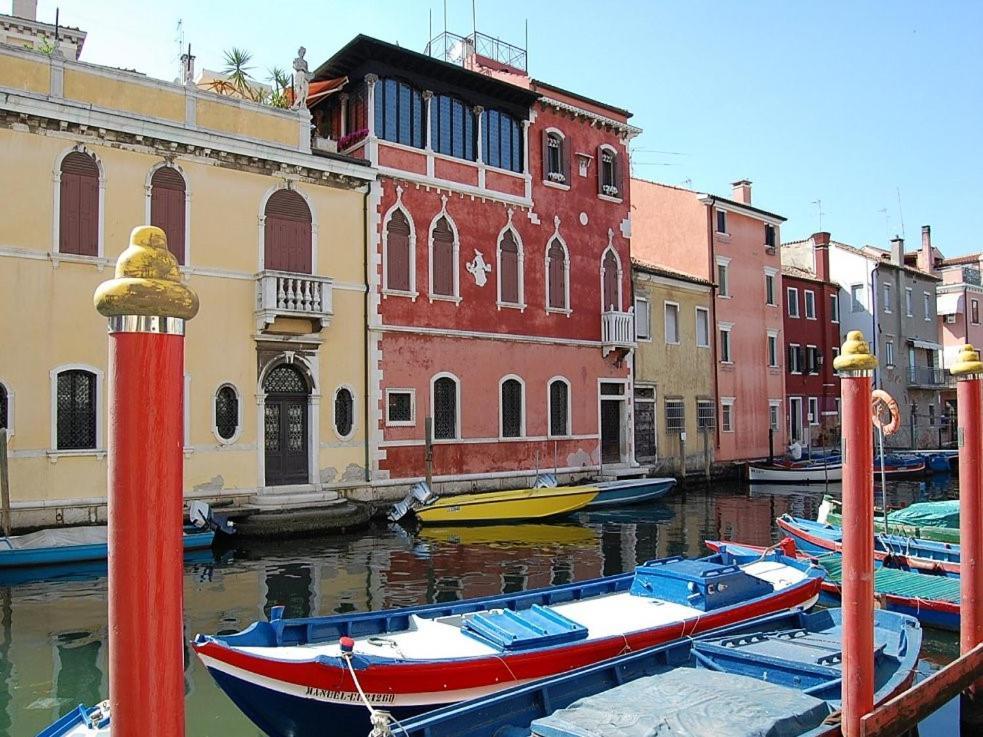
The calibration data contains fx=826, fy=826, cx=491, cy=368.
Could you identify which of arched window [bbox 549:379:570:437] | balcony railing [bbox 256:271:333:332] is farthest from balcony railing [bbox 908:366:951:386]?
balcony railing [bbox 256:271:333:332]

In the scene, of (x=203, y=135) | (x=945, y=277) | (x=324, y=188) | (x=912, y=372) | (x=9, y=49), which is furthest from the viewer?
(x=945, y=277)

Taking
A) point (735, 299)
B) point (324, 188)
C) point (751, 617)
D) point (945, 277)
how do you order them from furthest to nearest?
1. point (945, 277)
2. point (735, 299)
3. point (324, 188)
4. point (751, 617)

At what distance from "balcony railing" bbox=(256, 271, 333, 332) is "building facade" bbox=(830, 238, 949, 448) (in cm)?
2673

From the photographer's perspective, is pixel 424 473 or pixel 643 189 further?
pixel 643 189

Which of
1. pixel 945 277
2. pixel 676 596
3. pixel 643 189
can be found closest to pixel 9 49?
pixel 676 596

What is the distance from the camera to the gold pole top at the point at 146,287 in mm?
2805

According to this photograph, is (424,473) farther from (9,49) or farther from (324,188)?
(9,49)

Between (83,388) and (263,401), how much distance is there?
3284mm

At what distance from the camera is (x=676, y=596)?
8.36m

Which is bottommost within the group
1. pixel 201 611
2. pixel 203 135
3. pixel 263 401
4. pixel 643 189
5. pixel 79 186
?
pixel 201 611

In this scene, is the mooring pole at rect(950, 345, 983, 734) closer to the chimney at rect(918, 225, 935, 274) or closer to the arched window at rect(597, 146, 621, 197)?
the arched window at rect(597, 146, 621, 197)

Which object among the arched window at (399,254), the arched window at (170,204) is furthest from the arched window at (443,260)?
the arched window at (170,204)

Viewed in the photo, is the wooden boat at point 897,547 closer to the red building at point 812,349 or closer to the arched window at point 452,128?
the arched window at point 452,128

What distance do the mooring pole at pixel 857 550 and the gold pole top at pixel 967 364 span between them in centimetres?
257
